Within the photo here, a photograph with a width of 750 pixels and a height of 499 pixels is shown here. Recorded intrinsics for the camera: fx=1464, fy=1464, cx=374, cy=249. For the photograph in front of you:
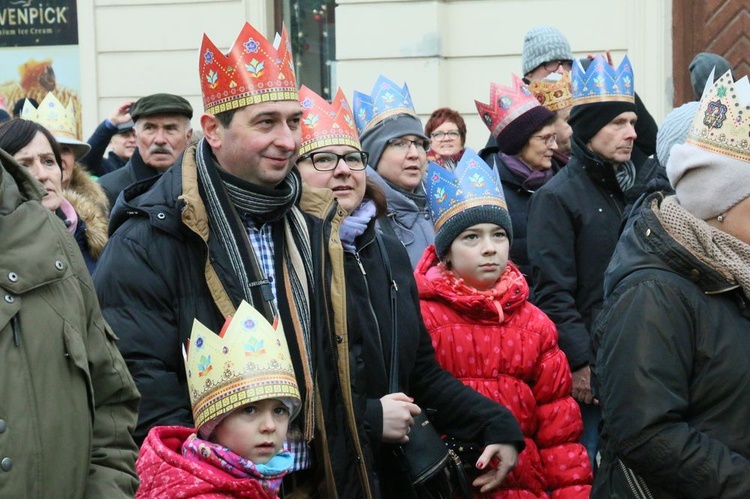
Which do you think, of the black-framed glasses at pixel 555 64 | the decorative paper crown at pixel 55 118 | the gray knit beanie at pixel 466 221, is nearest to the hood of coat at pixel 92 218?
the decorative paper crown at pixel 55 118

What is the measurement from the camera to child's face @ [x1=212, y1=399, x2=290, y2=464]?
373 cm

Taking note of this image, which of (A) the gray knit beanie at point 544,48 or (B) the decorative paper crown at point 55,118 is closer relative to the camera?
(B) the decorative paper crown at point 55,118

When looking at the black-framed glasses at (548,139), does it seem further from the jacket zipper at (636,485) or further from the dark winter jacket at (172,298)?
the jacket zipper at (636,485)

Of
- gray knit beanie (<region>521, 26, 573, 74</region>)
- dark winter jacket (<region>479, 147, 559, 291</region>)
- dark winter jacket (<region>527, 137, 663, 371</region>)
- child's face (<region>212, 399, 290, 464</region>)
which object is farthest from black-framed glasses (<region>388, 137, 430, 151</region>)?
child's face (<region>212, 399, 290, 464</region>)

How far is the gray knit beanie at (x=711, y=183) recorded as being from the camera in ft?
12.7

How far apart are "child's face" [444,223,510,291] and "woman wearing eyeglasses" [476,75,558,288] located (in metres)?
1.22

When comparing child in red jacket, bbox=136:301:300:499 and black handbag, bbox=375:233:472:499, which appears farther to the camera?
black handbag, bbox=375:233:472:499

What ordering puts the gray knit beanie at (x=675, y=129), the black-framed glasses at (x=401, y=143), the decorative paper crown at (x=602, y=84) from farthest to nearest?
the decorative paper crown at (x=602, y=84), the black-framed glasses at (x=401, y=143), the gray knit beanie at (x=675, y=129)

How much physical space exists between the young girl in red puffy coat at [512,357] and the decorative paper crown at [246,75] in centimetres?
Answer: 123

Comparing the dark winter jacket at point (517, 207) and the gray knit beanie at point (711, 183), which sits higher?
the gray knit beanie at point (711, 183)

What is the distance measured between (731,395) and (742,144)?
2.23ft

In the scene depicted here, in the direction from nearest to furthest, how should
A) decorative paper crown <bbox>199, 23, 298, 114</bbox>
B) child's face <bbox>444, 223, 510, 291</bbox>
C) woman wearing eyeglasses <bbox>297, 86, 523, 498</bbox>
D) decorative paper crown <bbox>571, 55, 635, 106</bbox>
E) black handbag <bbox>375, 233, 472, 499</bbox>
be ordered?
decorative paper crown <bbox>199, 23, 298, 114</bbox>
woman wearing eyeglasses <bbox>297, 86, 523, 498</bbox>
black handbag <bbox>375, 233, 472, 499</bbox>
child's face <bbox>444, 223, 510, 291</bbox>
decorative paper crown <bbox>571, 55, 635, 106</bbox>

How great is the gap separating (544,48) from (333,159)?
3.39 metres

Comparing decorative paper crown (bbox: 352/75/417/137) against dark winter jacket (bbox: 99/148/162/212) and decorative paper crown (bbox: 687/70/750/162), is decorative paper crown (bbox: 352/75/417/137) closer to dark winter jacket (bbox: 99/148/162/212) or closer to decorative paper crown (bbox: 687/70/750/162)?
dark winter jacket (bbox: 99/148/162/212)
